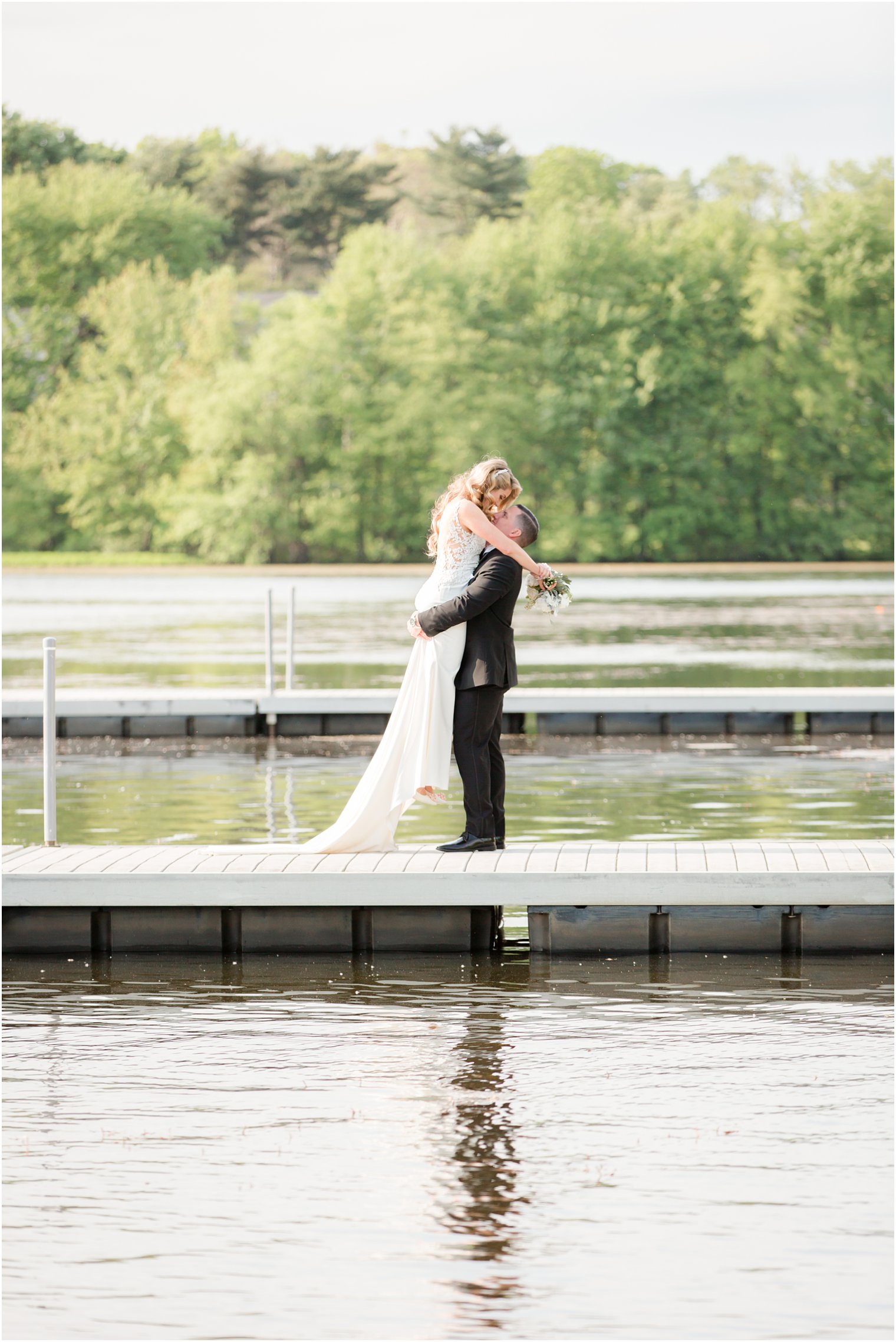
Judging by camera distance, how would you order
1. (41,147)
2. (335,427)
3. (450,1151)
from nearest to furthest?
(450,1151) → (335,427) → (41,147)

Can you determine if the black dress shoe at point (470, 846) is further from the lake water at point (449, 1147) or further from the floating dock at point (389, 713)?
the floating dock at point (389, 713)

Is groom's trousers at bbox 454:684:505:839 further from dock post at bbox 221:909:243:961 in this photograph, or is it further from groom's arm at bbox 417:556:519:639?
dock post at bbox 221:909:243:961

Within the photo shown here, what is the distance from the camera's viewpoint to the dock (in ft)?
27.5

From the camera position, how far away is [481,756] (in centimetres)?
897

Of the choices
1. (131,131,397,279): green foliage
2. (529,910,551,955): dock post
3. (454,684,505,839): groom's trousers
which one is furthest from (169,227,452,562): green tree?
(529,910,551,955): dock post

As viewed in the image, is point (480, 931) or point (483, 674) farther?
point (483, 674)

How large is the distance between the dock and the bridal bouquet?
1.13m

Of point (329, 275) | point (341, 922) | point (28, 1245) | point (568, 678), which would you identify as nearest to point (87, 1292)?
point (28, 1245)

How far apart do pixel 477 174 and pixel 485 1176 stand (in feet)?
256

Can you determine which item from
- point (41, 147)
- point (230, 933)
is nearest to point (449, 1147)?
point (230, 933)

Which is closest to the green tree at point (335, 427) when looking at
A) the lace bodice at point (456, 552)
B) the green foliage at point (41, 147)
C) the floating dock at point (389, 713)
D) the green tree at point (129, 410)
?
the green tree at point (129, 410)

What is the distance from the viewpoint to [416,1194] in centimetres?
550

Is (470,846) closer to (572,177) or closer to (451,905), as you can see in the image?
(451,905)

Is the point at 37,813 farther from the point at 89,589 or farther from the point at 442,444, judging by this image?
the point at 442,444
